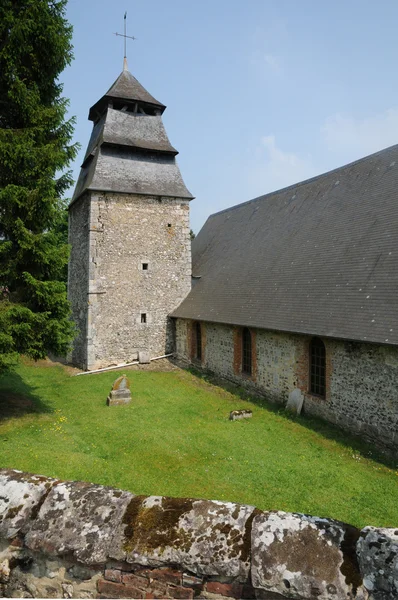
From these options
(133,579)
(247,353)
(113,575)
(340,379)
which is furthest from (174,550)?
(247,353)

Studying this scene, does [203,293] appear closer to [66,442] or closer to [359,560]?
[66,442]

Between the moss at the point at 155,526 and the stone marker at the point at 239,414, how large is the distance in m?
8.08

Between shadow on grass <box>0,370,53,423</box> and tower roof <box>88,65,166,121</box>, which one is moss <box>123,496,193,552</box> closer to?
shadow on grass <box>0,370,53,423</box>

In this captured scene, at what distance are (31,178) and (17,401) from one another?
6177 mm

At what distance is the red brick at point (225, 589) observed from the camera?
2383 millimetres

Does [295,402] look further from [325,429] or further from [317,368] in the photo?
[325,429]

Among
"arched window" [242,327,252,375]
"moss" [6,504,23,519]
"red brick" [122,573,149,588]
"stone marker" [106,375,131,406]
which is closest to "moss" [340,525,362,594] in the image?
"red brick" [122,573,149,588]

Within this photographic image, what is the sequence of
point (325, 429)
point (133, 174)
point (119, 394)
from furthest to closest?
point (133, 174) → point (119, 394) → point (325, 429)

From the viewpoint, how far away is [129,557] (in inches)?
97.2

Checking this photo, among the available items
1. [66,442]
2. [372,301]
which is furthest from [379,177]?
[66,442]

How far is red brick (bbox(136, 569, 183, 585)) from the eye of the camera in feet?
8.07

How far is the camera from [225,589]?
240 centimetres

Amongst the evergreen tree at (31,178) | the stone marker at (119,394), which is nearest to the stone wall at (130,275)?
the stone marker at (119,394)

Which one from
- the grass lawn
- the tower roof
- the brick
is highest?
the tower roof
